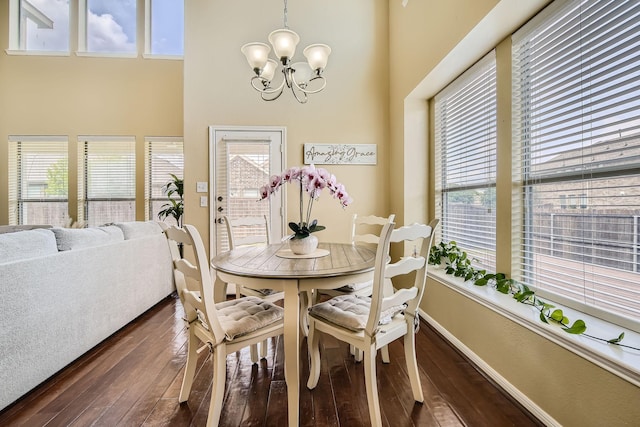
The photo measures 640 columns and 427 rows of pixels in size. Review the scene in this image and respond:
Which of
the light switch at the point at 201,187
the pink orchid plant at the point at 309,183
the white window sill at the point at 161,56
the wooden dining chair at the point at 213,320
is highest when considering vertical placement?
the white window sill at the point at 161,56

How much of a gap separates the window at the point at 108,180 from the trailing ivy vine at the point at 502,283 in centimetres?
455

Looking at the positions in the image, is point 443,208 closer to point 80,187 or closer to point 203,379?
point 203,379

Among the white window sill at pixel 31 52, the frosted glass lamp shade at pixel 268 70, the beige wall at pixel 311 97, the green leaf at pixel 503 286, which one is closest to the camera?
the green leaf at pixel 503 286

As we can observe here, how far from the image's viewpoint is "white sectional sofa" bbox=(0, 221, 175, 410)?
147cm

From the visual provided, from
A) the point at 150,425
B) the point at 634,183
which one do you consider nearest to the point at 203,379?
the point at 150,425

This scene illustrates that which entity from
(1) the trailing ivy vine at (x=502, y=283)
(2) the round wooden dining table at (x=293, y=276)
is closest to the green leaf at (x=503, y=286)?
(1) the trailing ivy vine at (x=502, y=283)

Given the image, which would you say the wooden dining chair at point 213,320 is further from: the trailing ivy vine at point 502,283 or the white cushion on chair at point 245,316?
the trailing ivy vine at point 502,283

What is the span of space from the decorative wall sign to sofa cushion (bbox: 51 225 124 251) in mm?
2040

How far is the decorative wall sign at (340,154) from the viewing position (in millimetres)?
3430

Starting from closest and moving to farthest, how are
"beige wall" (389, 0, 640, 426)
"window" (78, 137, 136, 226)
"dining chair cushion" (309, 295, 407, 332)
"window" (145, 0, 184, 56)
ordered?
"beige wall" (389, 0, 640, 426) < "dining chair cushion" (309, 295, 407, 332) < "window" (78, 137, 136, 226) < "window" (145, 0, 184, 56)

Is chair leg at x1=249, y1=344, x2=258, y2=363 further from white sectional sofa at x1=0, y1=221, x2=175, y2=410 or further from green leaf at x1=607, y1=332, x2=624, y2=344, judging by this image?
green leaf at x1=607, y1=332, x2=624, y2=344

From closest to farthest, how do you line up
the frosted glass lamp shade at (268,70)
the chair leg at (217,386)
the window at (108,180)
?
the chair leg at (217,386), the frosted glass lamp shade at (268,70), the window at (108,180)

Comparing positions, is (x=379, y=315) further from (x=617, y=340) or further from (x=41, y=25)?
(x=41, y=25)

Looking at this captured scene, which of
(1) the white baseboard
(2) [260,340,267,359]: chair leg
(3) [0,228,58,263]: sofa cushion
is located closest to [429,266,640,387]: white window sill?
(1) the white baseboard
